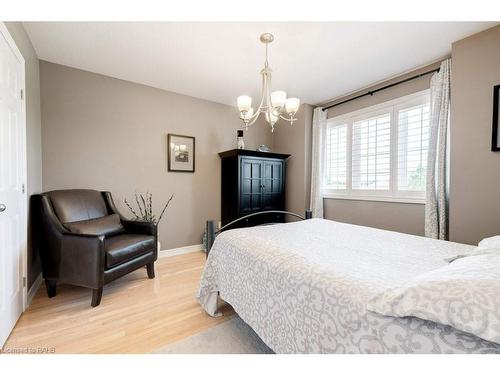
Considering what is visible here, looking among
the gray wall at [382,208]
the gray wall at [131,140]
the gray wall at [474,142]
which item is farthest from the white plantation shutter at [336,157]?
the gray wall at [131,140]

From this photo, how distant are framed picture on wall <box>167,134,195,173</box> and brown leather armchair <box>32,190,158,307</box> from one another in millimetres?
1190

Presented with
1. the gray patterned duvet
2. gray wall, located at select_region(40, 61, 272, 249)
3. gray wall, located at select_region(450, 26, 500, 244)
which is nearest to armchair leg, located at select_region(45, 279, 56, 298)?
gray wall, located at select_region(40, 61, 272, 249)

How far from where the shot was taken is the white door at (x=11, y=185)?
1.56m

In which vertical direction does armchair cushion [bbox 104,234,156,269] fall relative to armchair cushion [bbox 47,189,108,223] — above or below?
below

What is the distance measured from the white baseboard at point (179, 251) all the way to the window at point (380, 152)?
7.83 ft

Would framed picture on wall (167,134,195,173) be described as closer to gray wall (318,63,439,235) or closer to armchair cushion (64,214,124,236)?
armchair cushion (64,214,124,236)

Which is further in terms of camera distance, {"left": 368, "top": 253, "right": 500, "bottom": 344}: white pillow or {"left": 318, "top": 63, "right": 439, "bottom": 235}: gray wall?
{"left": 318, "top": 63, "right": 439, "bottom": 235}: gray wall

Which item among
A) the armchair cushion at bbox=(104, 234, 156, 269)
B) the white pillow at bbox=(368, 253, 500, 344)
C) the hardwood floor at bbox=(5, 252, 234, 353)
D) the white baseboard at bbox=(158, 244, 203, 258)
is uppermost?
the white pillow at bbox=(368, 253, 500, 344)

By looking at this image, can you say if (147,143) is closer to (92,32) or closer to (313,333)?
(92,32)

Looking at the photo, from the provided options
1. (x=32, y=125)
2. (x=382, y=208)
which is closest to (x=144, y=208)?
(x=32, y=125)

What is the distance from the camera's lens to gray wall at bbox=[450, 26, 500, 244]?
2109 millimetres

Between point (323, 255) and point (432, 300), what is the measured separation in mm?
660
